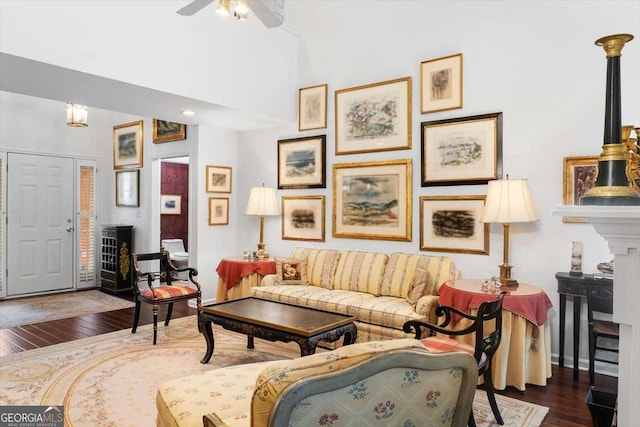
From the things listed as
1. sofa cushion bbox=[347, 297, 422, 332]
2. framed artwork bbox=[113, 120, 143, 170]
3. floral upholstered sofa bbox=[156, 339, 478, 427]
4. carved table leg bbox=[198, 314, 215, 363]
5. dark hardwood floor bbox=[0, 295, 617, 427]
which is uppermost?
framed artwork bbox=[113, 120, 143, 170]

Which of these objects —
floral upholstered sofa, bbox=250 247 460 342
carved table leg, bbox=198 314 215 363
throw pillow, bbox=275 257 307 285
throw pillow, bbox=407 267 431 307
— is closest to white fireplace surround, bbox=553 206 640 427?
floral upholstered sofa, bbox=250 247 460 342

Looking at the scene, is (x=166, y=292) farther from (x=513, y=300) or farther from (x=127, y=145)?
(x=127, y=145)

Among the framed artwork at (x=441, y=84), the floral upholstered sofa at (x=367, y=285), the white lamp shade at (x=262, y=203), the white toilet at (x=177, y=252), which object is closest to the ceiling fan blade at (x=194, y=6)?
the framed artwork at (x=441, y=84)

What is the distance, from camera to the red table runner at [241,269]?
5.19 meters

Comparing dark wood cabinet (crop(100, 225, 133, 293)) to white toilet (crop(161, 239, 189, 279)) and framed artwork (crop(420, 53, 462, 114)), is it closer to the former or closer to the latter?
white toilet (crop(161, 239, 189, 279))

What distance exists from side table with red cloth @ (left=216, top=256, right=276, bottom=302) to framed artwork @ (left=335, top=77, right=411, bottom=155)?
1.67 meters

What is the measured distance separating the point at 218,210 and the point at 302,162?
1.44 meters

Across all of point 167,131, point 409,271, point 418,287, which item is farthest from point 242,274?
point 167,131

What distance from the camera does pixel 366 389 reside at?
4.28 feet

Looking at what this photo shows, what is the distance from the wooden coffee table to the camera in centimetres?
308

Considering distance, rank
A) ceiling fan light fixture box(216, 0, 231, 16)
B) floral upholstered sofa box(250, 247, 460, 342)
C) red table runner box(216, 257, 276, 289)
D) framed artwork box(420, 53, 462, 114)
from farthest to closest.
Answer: red table runner box(216, 257, 276, 289) → framed artwork box(420, 53, 462, 114) → floral upholstered sofa box(250, 247, 460, 342) → ceiling fan light fixture box(216, 0, 231, 16)

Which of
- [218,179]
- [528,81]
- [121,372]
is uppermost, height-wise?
[528,81]

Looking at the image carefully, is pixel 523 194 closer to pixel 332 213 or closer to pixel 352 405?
pixel 332 213

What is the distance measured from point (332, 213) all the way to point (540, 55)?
2.73 meters
